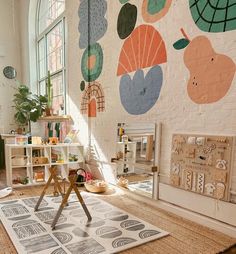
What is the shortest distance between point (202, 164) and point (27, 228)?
1291 mm

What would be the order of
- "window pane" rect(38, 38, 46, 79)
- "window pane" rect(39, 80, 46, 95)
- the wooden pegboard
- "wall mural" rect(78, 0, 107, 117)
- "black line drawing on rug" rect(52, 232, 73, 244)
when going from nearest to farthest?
1. "black line drawing on rug" rect(52, 232, 73, 244)
2. the wooden pegboard
3. "wall mural" rect(78, 0, 107, 117)
4. "window pane" rect(38, 38, 46, 79)
5. "window pane" rect(39, 80, 46, 95)

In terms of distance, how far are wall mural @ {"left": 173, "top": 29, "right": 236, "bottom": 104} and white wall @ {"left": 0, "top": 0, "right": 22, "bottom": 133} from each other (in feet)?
13.6

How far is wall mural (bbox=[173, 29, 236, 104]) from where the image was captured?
153cm

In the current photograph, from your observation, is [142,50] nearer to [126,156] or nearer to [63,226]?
[126,156]

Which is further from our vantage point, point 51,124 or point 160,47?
point 51,124

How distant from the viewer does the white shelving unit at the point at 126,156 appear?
91.0 inches

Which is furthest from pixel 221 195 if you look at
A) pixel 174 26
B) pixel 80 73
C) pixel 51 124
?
pixel 51 124

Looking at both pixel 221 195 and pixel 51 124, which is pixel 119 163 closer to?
pixel 221 195

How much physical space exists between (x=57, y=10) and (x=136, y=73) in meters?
2.60

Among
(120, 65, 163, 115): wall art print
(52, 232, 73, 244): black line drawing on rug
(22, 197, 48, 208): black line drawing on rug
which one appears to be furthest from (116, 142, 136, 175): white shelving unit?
(52, 232, 73, 244): black line drawing on rug

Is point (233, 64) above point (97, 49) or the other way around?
the other way around

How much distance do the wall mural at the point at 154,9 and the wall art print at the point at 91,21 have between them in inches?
26.1

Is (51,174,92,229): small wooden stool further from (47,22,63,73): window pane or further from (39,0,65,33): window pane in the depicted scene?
(39,0,65,33): window pane

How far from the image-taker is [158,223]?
166 cm
